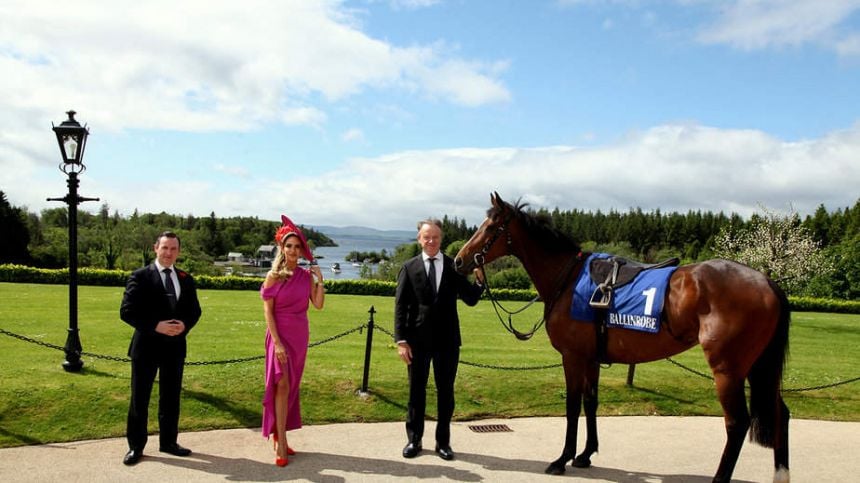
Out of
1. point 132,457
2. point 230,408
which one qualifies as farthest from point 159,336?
point 230,408

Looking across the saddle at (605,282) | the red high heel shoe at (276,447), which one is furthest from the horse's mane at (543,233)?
the red high heel shoe at (276,447)

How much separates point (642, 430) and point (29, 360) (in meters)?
8.97

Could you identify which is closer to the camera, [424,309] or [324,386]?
[424,309]

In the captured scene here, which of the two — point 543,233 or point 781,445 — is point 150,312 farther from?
point 781,445

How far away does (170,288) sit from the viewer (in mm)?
5922

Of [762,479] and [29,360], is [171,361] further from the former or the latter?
[762,479]

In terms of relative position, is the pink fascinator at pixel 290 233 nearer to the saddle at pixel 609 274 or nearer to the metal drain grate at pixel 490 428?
the saddle at pixel 609 274

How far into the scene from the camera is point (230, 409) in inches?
289

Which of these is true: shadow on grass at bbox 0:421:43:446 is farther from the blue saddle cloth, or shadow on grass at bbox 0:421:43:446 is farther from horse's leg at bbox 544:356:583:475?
the blue saddle cloth

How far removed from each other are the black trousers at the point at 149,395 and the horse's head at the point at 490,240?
10.0 ft

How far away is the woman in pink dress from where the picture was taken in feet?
18.9

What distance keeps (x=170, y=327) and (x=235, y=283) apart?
26.4m

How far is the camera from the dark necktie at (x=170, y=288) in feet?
19.3

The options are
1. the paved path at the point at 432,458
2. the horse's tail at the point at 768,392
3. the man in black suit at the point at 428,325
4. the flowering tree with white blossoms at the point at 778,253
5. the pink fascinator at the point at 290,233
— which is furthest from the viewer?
the flowering tree with white blossoms at the point at 778,253
